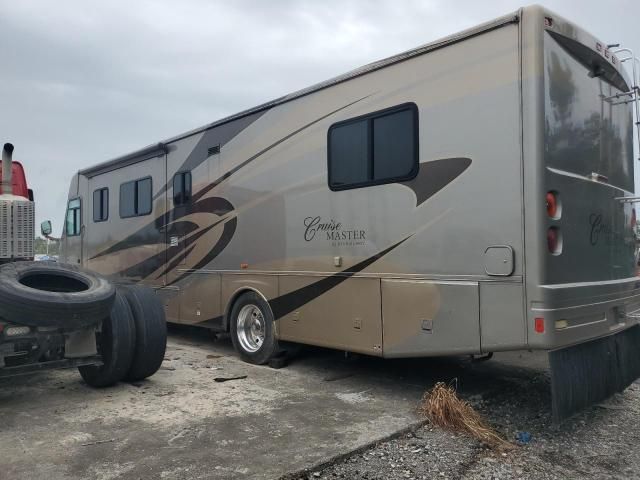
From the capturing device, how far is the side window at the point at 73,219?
1126 centimetres

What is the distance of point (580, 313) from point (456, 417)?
1.33m

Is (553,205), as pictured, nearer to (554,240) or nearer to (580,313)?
(554,240)

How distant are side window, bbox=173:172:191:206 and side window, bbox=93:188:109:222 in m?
2.37

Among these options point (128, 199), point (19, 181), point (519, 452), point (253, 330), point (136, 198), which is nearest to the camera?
point (519, 452)

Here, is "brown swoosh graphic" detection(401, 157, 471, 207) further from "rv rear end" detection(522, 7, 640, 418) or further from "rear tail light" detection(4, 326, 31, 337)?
"rear tail light" detection(4, 326, 31, 337)

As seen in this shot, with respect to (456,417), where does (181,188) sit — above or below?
above

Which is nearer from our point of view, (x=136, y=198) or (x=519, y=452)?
(x=519, y=452)

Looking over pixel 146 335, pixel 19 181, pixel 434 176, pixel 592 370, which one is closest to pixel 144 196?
pixel 19 181

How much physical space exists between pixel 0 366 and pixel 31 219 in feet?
6.09

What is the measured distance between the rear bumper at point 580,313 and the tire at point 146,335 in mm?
3684

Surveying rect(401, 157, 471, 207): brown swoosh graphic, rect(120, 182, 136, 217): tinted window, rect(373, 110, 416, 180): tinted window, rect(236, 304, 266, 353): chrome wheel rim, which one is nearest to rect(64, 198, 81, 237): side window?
rect(120, 182, 136, 217): tinted window

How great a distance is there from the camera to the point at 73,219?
11.5 metres

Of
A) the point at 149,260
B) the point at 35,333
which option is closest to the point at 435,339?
the point at 35,333

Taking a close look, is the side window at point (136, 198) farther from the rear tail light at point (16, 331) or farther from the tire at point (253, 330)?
the rear tail light at point (16, 331)
